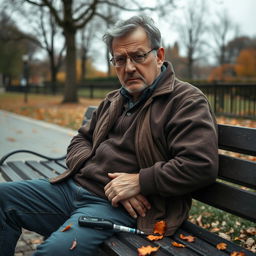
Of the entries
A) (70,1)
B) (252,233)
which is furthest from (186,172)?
(70,1)

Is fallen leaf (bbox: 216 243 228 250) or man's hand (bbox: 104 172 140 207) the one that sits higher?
man's hand (bbox: 104 172 140 207)

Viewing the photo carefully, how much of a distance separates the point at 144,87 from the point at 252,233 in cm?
173

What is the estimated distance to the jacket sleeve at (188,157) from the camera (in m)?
2.08

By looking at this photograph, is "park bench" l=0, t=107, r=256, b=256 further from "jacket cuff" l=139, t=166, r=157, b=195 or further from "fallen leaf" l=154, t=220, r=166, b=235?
"jacket cuff" l=139, t=166, r=157, b=195

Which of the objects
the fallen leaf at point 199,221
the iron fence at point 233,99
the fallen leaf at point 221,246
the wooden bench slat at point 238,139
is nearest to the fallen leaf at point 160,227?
the fallen leaf at point 221,246

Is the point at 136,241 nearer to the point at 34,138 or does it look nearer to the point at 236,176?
the point at 236,176

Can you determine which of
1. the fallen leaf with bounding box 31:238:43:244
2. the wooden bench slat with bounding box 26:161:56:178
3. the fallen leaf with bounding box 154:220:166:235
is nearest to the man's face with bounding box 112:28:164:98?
the fallen leaf with bounding box 154:220:166:235

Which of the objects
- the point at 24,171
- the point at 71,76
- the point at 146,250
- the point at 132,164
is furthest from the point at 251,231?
the point at 71,76

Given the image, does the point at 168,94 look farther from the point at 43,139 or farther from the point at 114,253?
the point at 43,139

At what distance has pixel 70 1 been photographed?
18703mm

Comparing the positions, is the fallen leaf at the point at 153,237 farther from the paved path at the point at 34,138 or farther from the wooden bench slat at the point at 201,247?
the paved path at the point at 34,138

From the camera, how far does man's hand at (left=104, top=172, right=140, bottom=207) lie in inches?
89.4

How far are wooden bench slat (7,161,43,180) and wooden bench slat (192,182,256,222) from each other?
1726 mm

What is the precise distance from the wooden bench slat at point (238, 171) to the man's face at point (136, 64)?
2.35 ft
